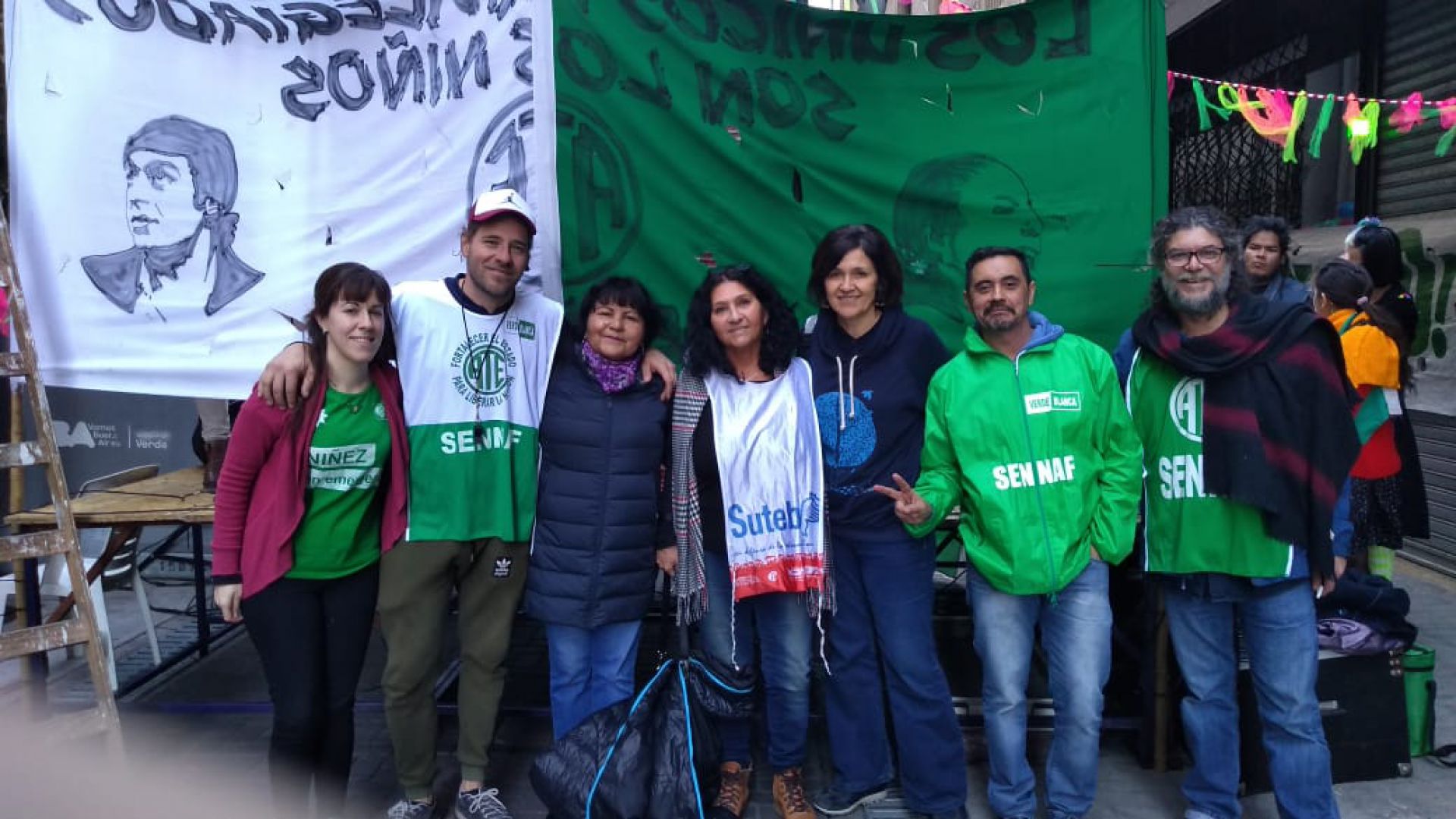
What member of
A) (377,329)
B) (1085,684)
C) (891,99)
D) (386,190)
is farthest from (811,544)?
(386,190)

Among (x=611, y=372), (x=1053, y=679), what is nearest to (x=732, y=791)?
(x=1053, y=679)

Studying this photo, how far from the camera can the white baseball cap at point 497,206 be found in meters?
3.18

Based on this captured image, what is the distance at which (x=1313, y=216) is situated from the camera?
8.41 meters

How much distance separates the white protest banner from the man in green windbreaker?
1769 millimetres

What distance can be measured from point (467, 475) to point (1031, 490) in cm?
181

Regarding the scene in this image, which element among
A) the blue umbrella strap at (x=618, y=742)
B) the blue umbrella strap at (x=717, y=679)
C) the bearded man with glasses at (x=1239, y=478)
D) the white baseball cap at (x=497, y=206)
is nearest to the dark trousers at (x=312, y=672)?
the blue umbrella strap at (x=618, y=742)

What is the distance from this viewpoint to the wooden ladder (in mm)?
3400

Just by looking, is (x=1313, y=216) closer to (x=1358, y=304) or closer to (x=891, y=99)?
(x=1358, y=304)

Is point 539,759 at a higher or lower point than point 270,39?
lower

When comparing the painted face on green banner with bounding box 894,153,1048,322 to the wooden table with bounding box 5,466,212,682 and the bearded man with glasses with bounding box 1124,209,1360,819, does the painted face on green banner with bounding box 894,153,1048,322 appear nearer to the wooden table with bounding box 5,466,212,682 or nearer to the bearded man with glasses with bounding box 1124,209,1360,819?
the bearded man with glasses with bounding box 1124,209,1360,819

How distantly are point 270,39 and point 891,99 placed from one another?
98.3 inches

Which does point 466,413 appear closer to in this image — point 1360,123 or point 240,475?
point 240,475

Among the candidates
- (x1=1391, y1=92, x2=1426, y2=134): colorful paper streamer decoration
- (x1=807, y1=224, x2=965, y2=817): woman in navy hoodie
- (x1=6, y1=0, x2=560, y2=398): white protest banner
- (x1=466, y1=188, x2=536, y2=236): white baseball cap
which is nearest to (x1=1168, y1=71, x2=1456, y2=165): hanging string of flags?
(x1=1391, y1=92, x2=1426, y2=134): colorful paper streamer decoration

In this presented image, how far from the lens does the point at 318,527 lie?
302 cm
